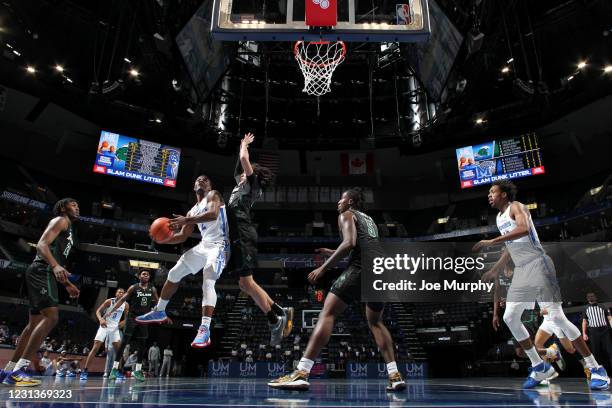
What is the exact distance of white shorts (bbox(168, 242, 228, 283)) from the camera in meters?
5.25

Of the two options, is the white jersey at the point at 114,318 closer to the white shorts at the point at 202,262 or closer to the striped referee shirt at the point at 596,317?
the white shorts at the point at 202,262

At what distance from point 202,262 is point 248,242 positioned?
0.57m

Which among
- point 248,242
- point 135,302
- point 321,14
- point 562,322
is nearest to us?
point 562,322

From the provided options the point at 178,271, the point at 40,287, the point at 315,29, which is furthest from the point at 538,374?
the point at 40,287

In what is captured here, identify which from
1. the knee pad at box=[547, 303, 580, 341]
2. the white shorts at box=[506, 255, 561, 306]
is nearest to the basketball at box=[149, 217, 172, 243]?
the white shorts at box=[506, 255, 561, 306]

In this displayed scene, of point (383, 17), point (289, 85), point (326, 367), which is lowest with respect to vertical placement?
point (326, 367)

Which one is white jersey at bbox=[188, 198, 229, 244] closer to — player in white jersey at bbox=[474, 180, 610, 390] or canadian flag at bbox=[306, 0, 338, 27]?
player in white jersey at bbox=[474, 180, 610, 390]

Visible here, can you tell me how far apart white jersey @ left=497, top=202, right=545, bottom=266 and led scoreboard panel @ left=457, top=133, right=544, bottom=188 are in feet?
65.1

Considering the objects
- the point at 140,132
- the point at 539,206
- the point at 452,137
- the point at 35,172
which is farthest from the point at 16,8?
the point at 539,206

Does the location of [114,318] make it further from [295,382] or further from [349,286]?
[349,286]

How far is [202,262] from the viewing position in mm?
5293

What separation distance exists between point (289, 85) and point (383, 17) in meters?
17.8

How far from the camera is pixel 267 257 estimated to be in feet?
95.6

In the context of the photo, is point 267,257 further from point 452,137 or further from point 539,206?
point 539,206
